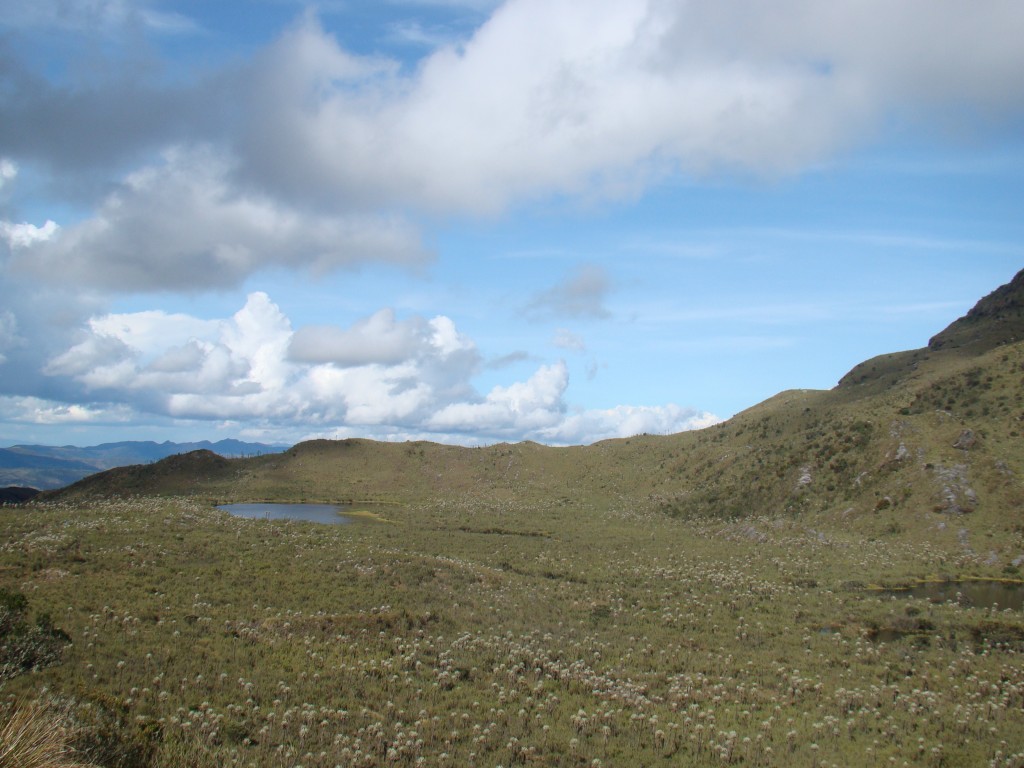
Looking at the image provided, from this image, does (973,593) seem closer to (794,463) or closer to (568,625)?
(568,625)

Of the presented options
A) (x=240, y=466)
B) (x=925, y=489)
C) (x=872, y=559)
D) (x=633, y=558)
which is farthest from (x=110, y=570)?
(x=240, y=466)

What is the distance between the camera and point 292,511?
81.7 metres

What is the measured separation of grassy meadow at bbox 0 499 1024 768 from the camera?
18328 millimetres

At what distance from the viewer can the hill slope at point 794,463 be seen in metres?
62.0

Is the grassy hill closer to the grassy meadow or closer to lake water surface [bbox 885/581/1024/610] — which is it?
the grassy meadow

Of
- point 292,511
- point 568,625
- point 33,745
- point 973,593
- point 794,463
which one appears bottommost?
point 973,593

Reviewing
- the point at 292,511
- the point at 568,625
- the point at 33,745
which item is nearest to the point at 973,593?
the point at 568,625

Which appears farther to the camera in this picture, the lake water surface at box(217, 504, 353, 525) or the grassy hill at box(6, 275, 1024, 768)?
the lake water surface at box(217, 504, 353, 525)

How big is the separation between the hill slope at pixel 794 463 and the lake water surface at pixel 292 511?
7.31 m

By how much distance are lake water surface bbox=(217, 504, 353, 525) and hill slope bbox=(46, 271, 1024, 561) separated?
7310 mm

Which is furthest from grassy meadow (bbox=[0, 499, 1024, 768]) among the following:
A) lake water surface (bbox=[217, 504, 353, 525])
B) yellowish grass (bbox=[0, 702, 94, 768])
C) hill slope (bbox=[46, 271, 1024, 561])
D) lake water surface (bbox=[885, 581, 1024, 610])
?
lake water surface (bbox=[217, 504, 353, 525])

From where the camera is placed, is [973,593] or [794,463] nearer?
[973,593]

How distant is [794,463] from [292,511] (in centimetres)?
6036

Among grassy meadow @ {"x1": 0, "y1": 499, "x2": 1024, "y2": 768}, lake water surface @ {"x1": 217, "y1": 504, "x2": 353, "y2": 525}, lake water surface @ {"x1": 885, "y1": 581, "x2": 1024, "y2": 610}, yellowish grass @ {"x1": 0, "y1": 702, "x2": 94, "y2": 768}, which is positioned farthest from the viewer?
lake water surface @ {"x1": 217, "y1": 504, "x2": 353, "y2": 525}
